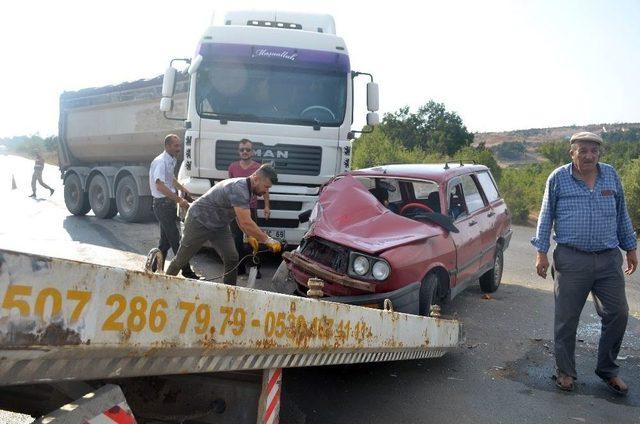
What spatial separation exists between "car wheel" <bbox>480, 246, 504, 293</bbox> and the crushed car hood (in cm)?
244

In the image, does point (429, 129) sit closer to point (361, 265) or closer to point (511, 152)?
point (361, 265)

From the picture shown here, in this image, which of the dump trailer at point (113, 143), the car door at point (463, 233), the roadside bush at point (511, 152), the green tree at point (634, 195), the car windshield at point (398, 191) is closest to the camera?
the car door at point (463, 233)

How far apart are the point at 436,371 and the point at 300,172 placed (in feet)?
15.1

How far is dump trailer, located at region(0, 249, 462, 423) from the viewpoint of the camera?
1.71 metres

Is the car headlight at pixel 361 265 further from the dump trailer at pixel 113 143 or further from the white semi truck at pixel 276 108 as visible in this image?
the dump trailer at pixel 113 143

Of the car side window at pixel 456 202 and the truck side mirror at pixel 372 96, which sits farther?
the truck side mirror at pixel 372 96

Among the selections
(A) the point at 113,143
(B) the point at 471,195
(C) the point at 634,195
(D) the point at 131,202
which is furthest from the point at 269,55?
(C) the point at 634,195

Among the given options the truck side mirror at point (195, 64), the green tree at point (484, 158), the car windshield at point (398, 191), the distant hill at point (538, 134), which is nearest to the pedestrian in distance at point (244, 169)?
the truck side mirror at point (195, 64)

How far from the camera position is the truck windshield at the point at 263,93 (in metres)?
8.97

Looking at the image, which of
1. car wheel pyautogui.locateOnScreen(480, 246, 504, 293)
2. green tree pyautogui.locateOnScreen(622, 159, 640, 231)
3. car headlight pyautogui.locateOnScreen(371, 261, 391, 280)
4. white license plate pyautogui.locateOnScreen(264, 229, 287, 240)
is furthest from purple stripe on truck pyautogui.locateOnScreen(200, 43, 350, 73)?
green tree pyautogui.locateOnScreen(622, 159, 640, 231)

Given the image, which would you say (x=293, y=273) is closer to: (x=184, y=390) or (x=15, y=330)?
(x=184, y=390)

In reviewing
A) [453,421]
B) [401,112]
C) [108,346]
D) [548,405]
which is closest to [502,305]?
[548,405]

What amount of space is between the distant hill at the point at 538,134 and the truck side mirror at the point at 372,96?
11107 centimetres

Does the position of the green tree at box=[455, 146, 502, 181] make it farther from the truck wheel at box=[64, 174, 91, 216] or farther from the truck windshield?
the truck windshield
